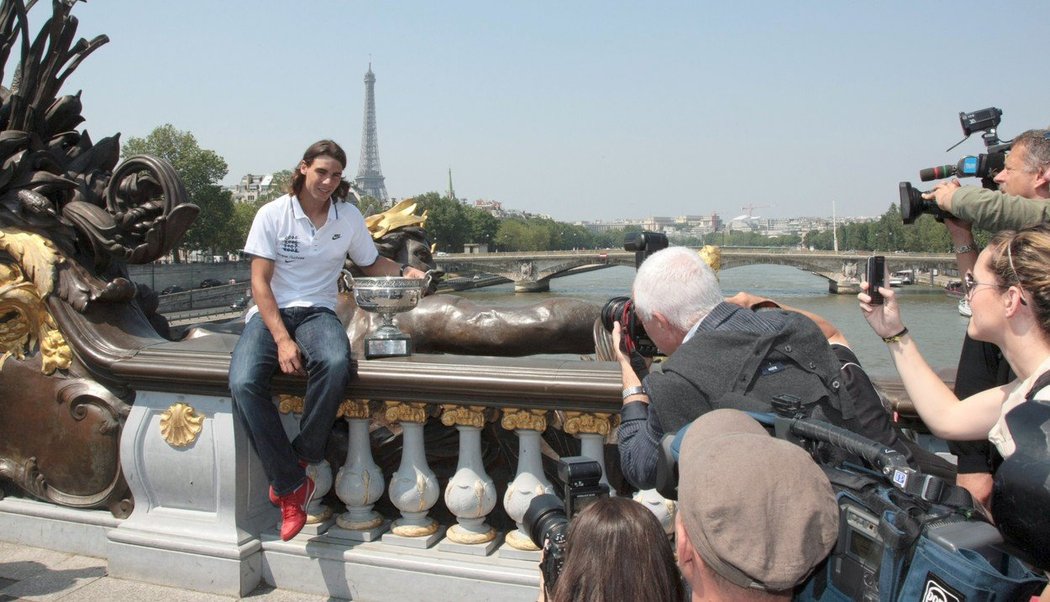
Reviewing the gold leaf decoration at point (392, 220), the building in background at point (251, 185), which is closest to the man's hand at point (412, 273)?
the gold leaf decoration at point (392, 220)

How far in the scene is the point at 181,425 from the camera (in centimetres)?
340

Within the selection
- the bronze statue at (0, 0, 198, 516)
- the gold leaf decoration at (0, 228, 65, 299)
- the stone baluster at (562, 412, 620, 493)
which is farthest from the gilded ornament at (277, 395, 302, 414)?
the gold leaf decoration at (0, 228, 65, 299)

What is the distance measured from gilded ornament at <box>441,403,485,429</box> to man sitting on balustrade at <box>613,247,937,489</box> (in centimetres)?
95

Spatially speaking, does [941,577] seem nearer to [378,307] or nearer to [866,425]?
[866,425]

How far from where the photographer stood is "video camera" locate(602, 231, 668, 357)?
2559 mm

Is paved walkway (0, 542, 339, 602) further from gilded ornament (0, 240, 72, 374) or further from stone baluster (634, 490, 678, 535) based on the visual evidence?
stone baluster (634, 490, 678, 535)

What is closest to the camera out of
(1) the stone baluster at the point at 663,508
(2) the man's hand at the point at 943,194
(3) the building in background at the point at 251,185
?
(2) the man's hand at the point at 943,194

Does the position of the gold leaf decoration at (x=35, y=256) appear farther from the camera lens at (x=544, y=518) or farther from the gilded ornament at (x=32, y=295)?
the camera lens at (x=544, y=518)

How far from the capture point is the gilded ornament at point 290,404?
3.37m

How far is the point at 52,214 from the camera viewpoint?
3875 millimetres

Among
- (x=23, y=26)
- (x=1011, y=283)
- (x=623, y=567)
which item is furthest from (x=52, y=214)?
(x=1011, y=283)

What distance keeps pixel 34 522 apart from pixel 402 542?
5.88ft

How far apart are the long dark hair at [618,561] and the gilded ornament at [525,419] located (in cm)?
146

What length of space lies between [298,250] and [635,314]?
151cm
